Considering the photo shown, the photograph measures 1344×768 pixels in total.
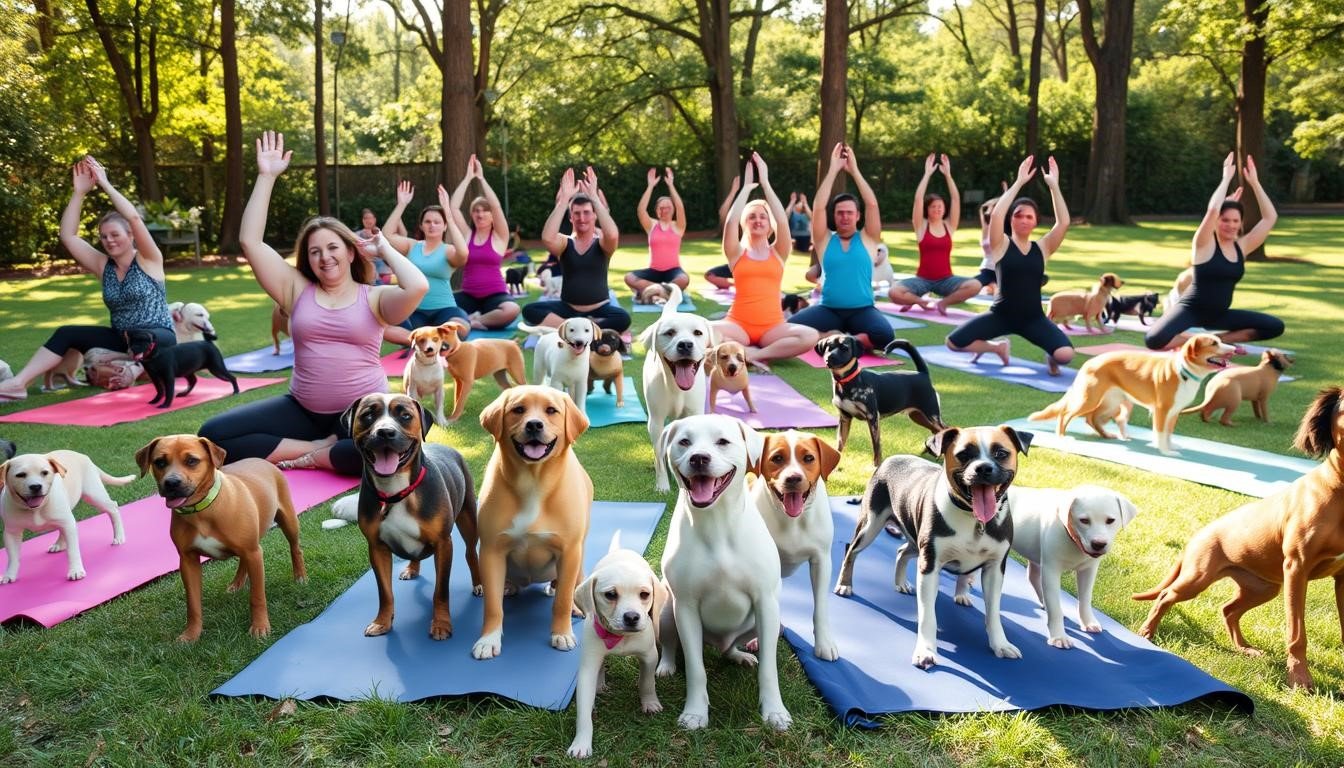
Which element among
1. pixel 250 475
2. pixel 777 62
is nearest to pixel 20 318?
pixel 250 475

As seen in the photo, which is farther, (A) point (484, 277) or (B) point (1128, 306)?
(B) point (1128, 306)

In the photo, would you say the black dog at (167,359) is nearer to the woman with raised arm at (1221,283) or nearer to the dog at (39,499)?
the dog at (39,499)

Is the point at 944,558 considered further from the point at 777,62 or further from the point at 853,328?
the point at 777,62

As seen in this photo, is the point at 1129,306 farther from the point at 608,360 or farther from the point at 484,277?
the point at 484,277

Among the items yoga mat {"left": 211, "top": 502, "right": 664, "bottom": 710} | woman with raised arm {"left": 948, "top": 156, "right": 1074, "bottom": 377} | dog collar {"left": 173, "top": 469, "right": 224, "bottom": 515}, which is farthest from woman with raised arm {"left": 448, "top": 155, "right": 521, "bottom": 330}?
dog collar {"left": 173, "top": 469, "right": 224, "bottom": 515}

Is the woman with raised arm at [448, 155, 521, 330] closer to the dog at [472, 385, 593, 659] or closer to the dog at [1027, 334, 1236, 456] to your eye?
the dog at [1027, 334, 1236, 456]

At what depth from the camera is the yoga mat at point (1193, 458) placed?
5.88 metres

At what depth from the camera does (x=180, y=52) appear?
1136 inches

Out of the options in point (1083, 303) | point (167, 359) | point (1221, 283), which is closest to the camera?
point (167, 359)

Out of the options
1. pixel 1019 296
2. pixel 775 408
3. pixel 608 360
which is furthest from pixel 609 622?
pixel 1019 296

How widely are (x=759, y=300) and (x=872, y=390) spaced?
4.06m

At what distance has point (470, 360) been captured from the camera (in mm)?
8078

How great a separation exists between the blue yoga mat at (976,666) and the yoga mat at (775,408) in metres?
3.22

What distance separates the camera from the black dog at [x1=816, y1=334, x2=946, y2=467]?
6117 millimetres
